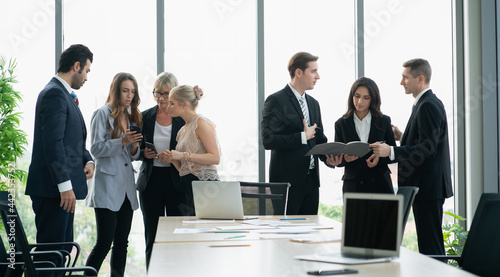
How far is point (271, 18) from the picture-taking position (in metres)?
5.36

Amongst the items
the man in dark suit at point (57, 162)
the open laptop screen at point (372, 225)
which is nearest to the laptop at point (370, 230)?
the open laptop screen at point (372, 225)

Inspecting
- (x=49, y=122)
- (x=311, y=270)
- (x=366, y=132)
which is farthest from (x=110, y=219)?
(x=311, y=270)

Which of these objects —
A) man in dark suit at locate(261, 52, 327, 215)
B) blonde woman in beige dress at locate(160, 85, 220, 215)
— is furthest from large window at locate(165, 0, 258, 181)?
blonde woman in beige dress at locate(160, 85, 220, 215)

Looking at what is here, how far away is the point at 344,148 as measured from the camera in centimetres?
381

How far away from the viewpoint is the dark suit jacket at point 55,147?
329 cm

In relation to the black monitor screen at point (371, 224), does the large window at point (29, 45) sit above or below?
above

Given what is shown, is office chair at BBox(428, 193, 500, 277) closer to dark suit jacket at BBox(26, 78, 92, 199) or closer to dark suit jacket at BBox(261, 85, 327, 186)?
dark suit jacket at BBox(261, 85, 327, 186)

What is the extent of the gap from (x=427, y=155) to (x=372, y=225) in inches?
86.3

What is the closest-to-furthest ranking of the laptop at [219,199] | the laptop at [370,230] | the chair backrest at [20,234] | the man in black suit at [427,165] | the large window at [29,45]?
the laptop at [370,230] → the chair backrest at [20,234] → the laptop at [219,199] → the man in black suit at [427,165] → the large window at [29,45]

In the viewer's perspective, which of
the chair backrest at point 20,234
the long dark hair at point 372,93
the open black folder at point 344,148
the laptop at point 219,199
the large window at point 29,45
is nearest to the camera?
the chair backrest at point 20,234

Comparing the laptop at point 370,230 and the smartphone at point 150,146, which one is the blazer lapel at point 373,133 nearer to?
the smartphone at point 150,146

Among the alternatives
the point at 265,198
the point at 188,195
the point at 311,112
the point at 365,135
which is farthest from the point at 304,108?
the point at 188,195

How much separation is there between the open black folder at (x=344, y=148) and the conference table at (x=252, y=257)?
42.5 inches

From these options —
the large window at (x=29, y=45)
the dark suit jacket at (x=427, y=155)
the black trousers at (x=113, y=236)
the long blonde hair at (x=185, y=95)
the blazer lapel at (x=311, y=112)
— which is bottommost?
the black trousers at (x=113, y=236)
